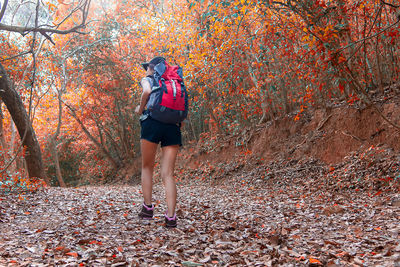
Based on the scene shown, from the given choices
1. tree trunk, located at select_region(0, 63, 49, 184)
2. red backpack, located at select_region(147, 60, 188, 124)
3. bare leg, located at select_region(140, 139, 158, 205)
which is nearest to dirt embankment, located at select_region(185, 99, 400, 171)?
red backpack, located at select_region(147, 60, 188, 124)

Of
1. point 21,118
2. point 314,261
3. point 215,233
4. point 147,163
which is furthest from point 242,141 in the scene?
point 314,261

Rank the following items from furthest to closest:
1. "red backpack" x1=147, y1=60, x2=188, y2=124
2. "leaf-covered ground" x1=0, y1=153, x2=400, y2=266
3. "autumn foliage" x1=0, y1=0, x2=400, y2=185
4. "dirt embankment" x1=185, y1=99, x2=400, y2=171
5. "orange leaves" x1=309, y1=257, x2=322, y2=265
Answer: "dirt embankment" x1=185, y1=99, x2=400, y2=171, "autumn foliage" x1=0, y1=0, x2=400, y2=185, "red backpack" x1=147, y1=60, x2=188, y2=124, "leaf-covered ground" x1=0, y1=153, x2=400, y2=266, "orange leaves" x1=309, y1=257, x2=322, y2=265

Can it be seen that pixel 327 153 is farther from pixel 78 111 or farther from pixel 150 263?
pixel 78 111

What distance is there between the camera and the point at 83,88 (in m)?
16.9

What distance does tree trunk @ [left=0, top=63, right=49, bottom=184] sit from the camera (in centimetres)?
698

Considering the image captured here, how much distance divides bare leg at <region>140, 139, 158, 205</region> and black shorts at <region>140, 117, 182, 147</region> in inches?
2.8

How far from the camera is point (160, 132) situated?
3555mm

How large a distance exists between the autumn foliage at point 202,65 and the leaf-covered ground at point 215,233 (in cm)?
214

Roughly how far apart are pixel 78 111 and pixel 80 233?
14.6 metres

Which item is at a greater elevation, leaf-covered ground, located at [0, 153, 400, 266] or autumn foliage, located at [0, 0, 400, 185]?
autumn foliage, located at [0, 0, 400, 185]

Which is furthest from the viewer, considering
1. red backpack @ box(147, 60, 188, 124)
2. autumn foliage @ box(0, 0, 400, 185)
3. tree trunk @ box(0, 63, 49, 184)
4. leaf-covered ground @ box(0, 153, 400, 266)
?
tree trunk @ box(0, 63, 49, 184)

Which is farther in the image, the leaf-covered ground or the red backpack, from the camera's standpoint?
the red backpack

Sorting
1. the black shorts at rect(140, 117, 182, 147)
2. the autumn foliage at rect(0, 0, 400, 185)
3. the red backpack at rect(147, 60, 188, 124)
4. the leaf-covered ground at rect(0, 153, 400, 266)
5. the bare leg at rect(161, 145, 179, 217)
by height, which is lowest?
the leaf-covered ground at rect(0, 153, 400, 266)

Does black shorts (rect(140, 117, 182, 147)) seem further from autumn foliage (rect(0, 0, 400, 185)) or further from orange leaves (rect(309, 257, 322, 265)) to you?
autumn foliage (rect(0, 0, 400, 185))
